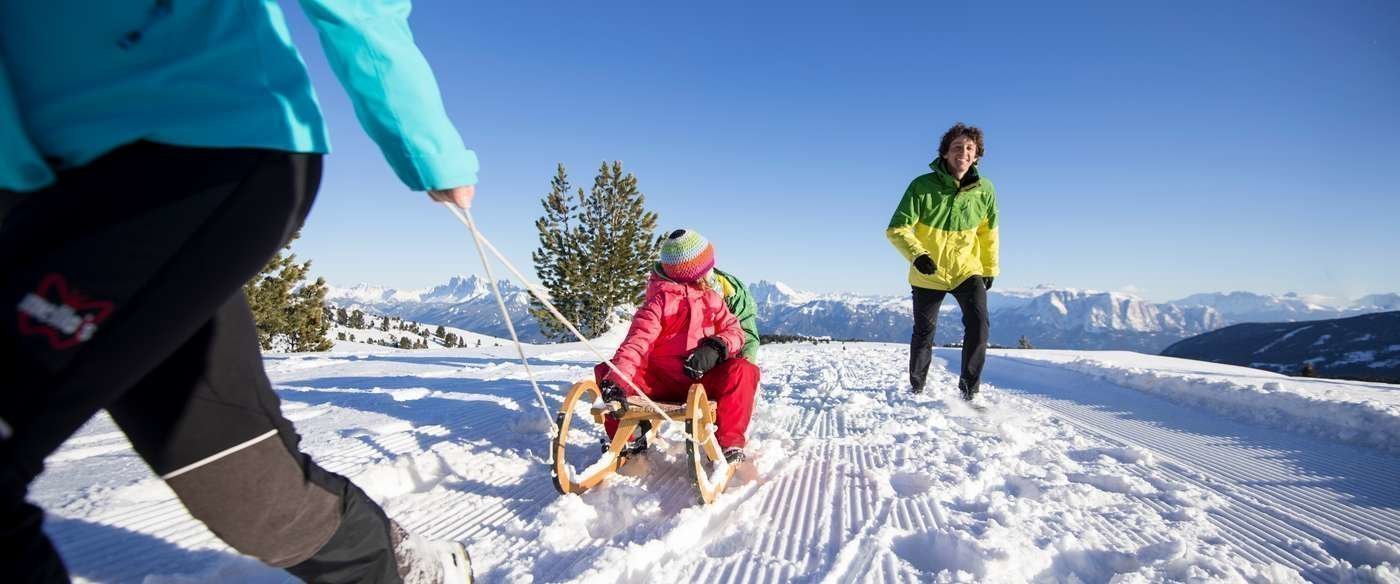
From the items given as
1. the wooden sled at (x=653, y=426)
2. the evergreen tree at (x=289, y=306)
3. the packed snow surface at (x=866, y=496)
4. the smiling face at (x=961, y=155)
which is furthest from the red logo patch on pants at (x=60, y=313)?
the evergreen tree at (x=289, y=306)

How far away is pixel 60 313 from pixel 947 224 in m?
4.84

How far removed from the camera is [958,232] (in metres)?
4.57

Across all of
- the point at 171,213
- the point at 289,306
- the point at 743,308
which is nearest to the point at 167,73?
the point at 171,213

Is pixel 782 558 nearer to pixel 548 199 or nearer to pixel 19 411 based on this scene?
pixel 19 411

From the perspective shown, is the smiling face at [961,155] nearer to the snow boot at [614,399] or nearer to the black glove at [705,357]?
the black glove at [705,357]

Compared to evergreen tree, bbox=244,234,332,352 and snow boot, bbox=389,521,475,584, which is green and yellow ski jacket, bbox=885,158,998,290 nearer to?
snow boot, bbox=389,521,475,584

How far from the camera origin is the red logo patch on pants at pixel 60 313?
2.32 feet

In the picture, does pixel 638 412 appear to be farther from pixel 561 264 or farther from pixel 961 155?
pixel 561 264

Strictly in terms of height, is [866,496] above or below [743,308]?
below

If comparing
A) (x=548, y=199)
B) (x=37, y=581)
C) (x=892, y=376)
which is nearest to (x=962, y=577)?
(x=37, y=581)

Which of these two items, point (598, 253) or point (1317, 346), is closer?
point (598, 253)

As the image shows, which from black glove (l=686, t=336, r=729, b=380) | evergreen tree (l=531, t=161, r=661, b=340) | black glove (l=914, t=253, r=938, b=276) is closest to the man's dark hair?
black glove (l=914, t=253, r=938, b=276)

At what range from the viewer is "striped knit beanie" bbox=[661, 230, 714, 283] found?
3.21m

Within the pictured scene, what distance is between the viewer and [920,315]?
4.87 metres
